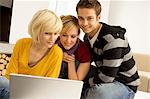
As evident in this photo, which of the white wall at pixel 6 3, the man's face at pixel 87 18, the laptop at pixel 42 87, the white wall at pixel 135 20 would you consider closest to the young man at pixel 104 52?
the man's face at pixel 87 18

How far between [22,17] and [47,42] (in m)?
1.34

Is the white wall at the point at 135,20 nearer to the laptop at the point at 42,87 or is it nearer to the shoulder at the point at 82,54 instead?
the shoulder at the point at 82,54

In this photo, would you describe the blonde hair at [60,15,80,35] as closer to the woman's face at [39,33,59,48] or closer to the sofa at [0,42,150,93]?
the woman's face at [39,33,59,48]

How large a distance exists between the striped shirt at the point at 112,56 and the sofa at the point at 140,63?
3.54 ft

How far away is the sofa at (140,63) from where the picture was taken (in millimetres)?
2393

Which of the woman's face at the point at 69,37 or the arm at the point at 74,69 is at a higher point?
the woman's face at the point at 69,37

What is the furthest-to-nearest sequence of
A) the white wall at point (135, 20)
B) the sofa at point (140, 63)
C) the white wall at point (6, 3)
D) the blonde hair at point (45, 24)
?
the white wall at point (135, 20)
the white wall at point (6, 3)
the sofa at point (140, 63)
the blonde hair at point (45, 24)

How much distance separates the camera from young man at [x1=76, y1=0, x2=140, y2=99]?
4.71ft

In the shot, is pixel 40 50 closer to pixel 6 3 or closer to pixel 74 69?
pixel 74 69

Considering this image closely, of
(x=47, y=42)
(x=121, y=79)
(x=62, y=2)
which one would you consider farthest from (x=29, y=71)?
(x=62, y=2)

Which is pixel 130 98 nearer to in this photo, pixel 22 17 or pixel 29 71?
pixel 29 71

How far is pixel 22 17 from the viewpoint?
2.63 metres

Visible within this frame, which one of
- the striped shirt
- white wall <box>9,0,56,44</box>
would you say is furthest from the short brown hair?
white wall <box>9,0,56,44</box>

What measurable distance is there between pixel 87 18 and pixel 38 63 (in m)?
0.35
